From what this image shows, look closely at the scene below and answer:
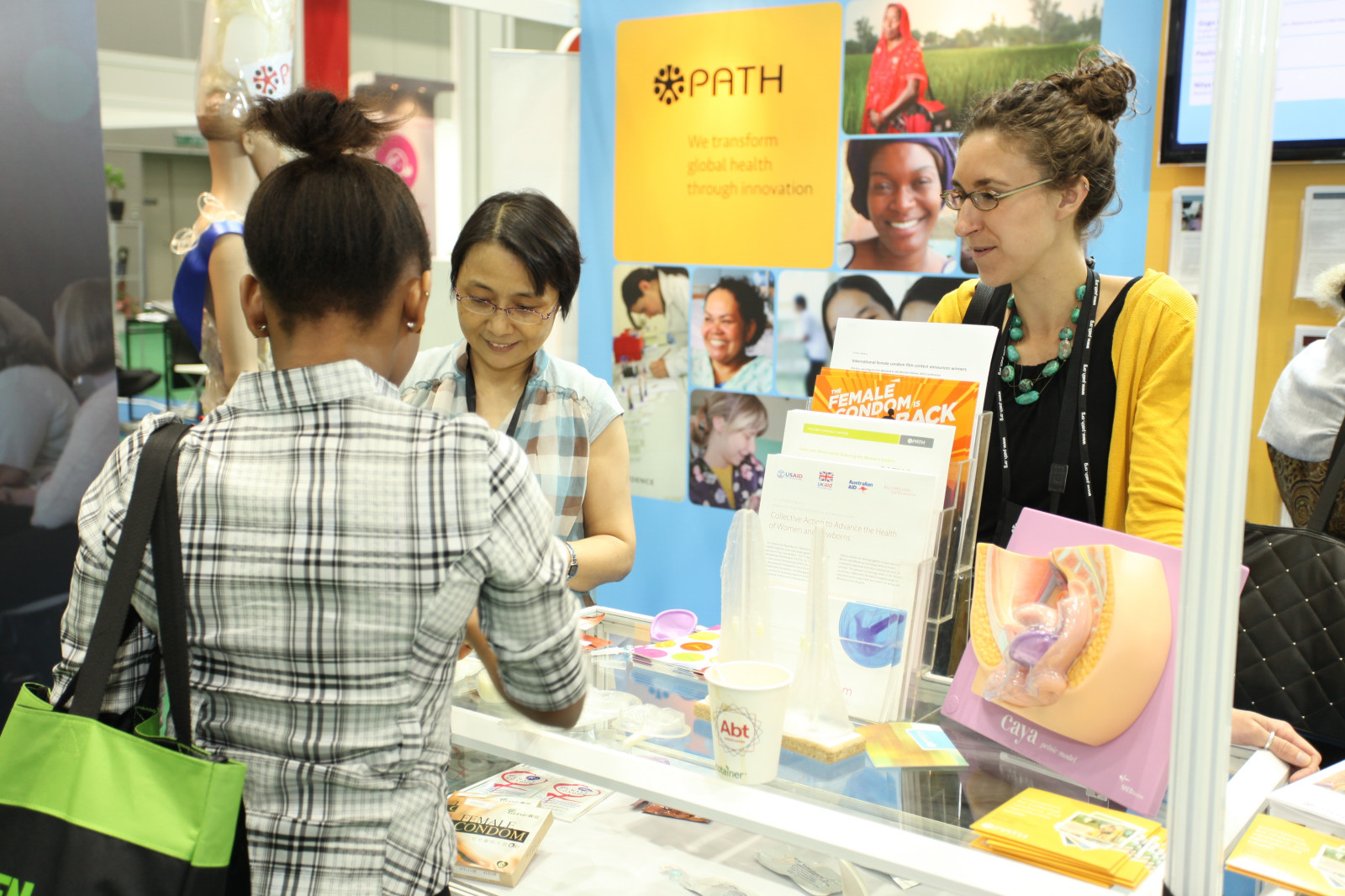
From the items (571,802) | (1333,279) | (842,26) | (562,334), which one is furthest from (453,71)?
(571,802)

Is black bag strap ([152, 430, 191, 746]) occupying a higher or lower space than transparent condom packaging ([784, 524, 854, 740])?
higher

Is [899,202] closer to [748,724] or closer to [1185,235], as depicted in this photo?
[1185,235]

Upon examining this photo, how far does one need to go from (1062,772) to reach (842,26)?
2.96m

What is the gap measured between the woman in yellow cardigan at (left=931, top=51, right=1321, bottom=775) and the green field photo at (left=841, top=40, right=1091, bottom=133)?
1468mm

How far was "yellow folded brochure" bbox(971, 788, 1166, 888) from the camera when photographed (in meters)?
0.97

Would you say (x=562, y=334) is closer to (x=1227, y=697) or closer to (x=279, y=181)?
(x=279, y=181)

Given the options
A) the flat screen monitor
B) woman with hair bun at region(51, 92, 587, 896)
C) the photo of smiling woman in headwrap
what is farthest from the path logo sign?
woman with hair bun at region(51, 92, 587, 896)

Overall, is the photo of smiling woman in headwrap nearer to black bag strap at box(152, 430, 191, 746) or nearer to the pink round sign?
the pink round sign

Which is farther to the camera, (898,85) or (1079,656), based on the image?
(898,85)

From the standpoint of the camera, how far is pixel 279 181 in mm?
989

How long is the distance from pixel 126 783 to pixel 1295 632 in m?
1.63

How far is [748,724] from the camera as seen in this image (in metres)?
1.12

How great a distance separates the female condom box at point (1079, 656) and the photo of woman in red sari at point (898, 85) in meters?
2.46

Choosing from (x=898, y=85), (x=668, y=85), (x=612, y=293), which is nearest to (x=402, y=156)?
(x=612, y=293)
